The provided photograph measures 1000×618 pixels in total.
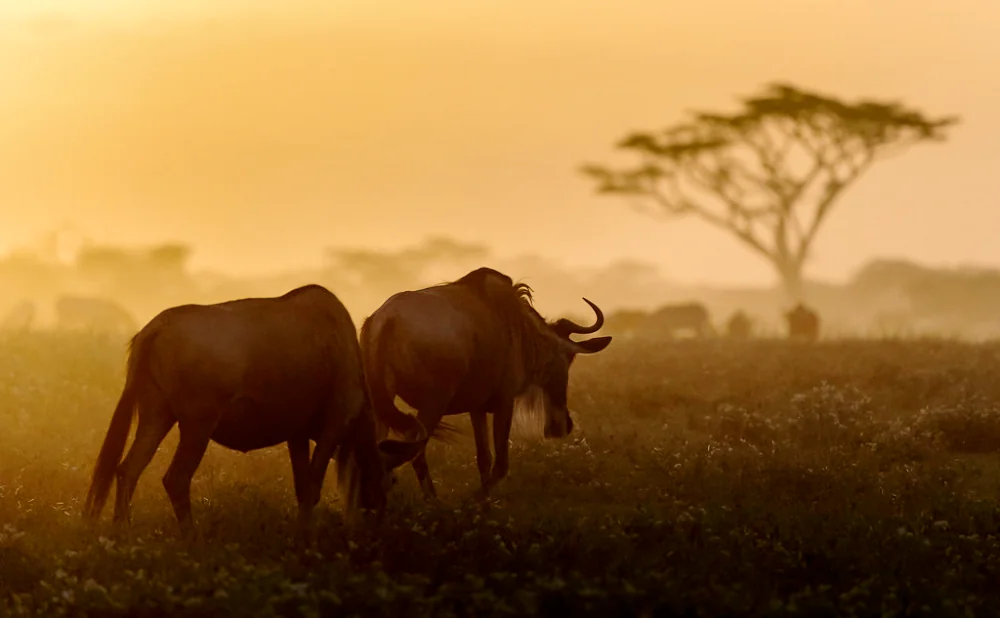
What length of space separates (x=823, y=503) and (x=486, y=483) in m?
2.72

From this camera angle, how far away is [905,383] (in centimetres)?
1841

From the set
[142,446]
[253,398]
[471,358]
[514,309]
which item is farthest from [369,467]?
[514,309]

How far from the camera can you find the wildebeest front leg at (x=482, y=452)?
11.7m

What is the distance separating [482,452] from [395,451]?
2.06 meters

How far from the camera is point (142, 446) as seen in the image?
9391mm

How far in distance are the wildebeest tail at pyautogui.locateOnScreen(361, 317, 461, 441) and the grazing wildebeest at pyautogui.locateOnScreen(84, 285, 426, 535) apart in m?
0.59

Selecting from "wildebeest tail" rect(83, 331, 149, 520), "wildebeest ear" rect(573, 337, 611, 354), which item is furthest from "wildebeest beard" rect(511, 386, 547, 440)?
"wildebeest tail" rect(83, 331, 149, 520)

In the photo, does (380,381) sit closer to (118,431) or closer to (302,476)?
(302,476)

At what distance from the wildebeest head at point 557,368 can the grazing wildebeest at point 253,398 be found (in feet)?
8.27

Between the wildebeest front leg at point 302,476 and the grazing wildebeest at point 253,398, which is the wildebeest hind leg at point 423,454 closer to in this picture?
the grazing wildebeest at point 253,398

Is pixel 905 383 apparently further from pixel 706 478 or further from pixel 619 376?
pixel 706 478

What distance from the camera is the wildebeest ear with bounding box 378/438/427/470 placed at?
9.89 m

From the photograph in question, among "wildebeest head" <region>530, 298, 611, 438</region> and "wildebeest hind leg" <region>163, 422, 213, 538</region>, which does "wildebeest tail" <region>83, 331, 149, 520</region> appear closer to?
"wildebeest hind leg" <region>163, 422, 213, 538</region>

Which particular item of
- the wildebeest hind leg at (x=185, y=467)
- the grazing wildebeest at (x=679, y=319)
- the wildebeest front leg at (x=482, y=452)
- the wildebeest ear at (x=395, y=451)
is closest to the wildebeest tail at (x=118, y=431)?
the wildebeest hind leg at (x=185, y=467)
